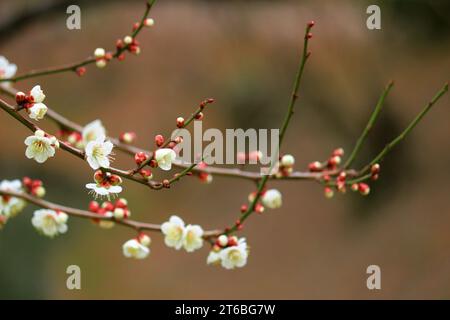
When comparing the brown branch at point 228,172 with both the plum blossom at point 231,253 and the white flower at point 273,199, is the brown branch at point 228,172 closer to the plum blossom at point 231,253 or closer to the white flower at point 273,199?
the white flower at point 273,199

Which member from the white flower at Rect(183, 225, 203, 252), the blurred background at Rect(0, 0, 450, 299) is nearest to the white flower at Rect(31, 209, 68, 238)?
the white flower at Rect(183, 225, 203, 252)

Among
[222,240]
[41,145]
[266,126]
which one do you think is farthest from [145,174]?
[266,126]

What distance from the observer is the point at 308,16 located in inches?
105

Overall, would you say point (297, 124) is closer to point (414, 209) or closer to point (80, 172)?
point (414, 209)

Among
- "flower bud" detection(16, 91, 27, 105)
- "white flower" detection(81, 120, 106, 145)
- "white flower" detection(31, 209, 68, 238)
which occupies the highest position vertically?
"white flower" detection(81, 120, 106, 145)

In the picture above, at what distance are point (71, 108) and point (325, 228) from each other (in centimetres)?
119

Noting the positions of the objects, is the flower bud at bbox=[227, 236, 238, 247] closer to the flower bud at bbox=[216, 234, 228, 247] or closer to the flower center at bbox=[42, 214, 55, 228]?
the flower bud at bbox=[216, 234, 228, 247]

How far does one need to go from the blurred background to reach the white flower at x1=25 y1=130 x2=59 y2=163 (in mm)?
1758

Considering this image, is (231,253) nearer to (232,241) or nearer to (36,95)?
(232,241)

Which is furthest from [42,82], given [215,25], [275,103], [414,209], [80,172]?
[414,209]

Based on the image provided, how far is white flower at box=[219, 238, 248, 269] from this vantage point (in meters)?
1.01

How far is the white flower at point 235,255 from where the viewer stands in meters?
1.01

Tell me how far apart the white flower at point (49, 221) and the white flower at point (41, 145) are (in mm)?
336

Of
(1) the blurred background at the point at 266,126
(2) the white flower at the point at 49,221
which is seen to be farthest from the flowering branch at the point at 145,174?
(1) the blurred background at the point at 266,126
